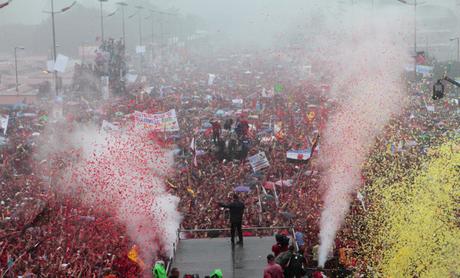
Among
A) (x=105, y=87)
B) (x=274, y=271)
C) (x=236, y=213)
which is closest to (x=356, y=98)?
(x=105, y=87)

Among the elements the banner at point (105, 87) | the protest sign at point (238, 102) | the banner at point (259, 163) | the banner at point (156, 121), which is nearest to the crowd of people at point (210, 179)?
the banner at point (259, 163)

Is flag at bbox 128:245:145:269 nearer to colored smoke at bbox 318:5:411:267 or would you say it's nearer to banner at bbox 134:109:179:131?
colored smoke at bbox 318:5:411:267

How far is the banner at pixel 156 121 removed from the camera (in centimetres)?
2134

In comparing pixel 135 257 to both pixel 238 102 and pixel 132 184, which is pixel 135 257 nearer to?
pixel 132 184

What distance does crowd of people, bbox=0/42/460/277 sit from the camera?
1202cm

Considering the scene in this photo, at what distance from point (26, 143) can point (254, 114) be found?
999cm

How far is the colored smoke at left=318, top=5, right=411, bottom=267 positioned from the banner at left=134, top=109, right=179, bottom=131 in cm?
445

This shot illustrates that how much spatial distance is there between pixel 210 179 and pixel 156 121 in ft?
14.0

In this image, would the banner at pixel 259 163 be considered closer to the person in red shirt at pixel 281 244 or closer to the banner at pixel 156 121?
the banner at pixel 156 121

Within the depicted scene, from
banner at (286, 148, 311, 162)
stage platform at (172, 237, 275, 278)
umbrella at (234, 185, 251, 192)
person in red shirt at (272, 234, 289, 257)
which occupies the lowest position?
umbrella at (234, 185, 251, 192)

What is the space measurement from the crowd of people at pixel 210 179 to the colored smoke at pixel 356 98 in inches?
10.9

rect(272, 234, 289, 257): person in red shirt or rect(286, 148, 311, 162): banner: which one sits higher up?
rect(272, 234, 289, 257): person in red shirt

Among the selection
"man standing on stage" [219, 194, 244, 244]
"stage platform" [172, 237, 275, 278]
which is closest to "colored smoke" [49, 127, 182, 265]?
"stage platform" [172, 237, 275, 278]

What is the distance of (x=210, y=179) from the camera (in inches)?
707
